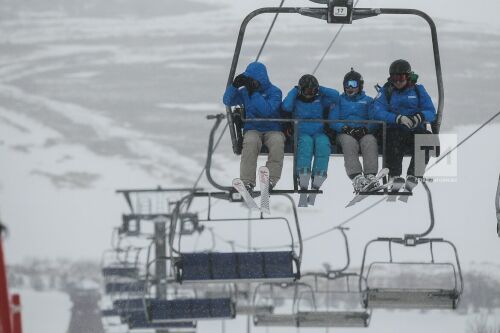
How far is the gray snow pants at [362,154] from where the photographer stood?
9.06 metres

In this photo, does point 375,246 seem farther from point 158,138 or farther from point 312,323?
point 312,323

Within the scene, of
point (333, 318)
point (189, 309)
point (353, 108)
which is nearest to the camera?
point (353, 108)

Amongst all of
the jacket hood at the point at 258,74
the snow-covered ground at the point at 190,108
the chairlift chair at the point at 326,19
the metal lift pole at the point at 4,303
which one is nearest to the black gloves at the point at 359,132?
the chairlift chair at the point at 326,19

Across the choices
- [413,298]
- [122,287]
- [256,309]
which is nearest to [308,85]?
[413,298]

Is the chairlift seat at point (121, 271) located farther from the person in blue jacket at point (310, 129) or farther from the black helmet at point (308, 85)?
the black helmet at point (308, 85)

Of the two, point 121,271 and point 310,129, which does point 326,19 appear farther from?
point 121,271

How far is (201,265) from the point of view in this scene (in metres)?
11.2

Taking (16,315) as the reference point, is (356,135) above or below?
above

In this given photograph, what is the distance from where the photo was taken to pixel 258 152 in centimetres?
898

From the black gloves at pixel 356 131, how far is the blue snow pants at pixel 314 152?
0.61 feet

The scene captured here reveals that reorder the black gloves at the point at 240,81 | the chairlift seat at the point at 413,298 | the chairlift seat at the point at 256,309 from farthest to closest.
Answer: the chairlift seat at the point at 256,309, the chairlift seat at the point at 413,298, the black gloves at the point at 240,81

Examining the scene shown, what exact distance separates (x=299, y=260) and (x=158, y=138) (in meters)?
60.4

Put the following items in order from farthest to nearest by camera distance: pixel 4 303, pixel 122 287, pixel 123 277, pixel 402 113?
pixel 123 277 → pixel 122 287 → pixel 402 113 → pixel 4 303

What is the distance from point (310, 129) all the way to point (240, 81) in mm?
571
